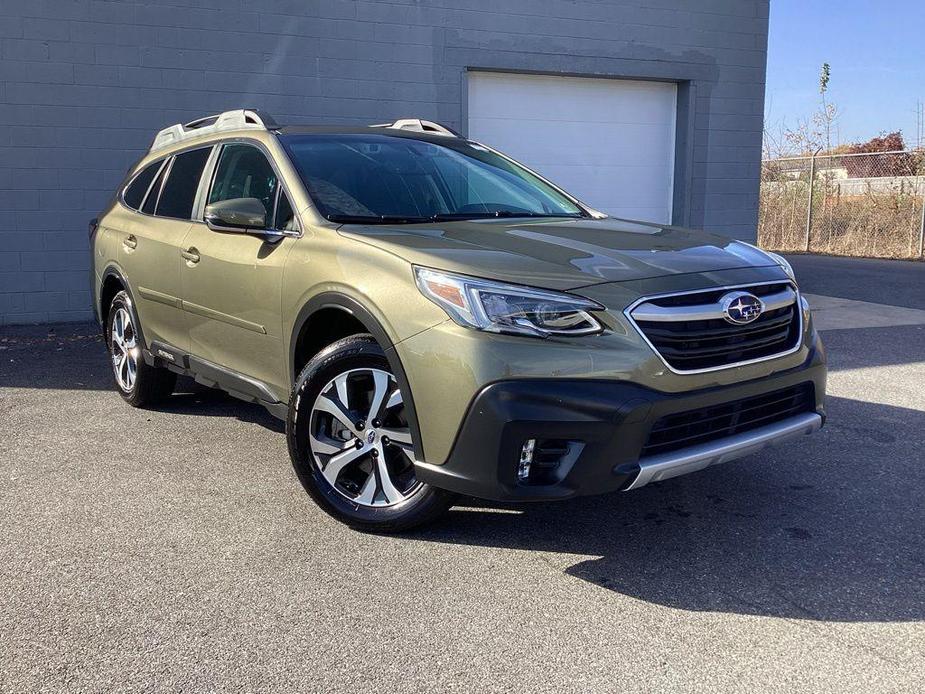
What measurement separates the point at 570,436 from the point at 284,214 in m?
1.89

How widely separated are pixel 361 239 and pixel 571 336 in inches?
41.6

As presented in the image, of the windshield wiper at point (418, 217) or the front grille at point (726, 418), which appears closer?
the front grille at point (726, 418)

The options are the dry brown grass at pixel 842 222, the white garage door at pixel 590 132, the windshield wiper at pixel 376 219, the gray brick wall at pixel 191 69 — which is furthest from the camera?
the dry brown grass at pixel 842 222

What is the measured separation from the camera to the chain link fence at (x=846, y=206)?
17516 mm

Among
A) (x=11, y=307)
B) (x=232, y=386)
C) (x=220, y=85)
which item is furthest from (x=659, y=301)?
(x=11, y=307)

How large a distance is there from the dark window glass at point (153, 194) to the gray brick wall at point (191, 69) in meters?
3.98

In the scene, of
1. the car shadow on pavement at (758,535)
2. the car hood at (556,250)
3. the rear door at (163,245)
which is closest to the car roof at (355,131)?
the rear door at (163,245)

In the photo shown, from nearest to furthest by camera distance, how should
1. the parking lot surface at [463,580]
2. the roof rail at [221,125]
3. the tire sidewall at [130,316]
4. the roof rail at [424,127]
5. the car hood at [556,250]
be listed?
the parking lot surface at [463,580] → the car hood at [556,250] → the roof rail at [221,125] → the roof rail at [424,127] → the tire sidewall at [130,316]

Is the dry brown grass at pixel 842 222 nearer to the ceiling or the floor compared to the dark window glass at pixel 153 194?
nearer to the floor

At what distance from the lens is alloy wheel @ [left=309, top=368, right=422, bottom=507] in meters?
3.47

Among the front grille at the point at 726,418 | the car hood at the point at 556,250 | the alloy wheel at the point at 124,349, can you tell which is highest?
the car hood at the point at 556,250

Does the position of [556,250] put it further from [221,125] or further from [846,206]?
[846,206]

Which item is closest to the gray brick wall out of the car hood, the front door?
the front door

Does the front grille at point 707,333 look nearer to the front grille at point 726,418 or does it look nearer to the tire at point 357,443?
the front grille at point 726,418
